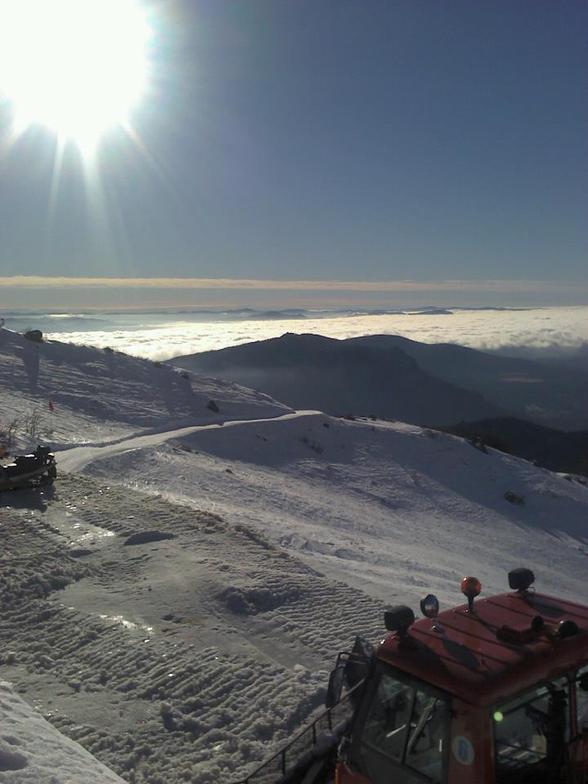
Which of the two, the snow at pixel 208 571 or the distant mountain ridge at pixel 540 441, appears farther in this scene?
the distant mountain ridge at pixel 540 441

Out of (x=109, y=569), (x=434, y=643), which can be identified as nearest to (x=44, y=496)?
(x=109, y=569)

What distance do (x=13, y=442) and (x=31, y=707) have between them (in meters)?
18.5

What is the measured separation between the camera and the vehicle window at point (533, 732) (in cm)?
455

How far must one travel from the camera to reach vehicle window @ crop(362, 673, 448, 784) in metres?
4.64

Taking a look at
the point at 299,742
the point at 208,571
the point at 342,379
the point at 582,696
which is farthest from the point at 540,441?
the point at 582,696

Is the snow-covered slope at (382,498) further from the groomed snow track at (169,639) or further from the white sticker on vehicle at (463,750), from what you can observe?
the white sticker on vehicle at (463,750)

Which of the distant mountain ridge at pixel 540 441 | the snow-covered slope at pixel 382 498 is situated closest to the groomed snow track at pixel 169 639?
the snow-covered slope at pixel 382 498

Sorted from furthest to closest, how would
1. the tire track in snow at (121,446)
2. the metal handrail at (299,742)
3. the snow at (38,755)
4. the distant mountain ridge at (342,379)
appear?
the distant mountain ridge at (342,379), the tire track in snow at (121,446), the metal handrail at (299,742), the snow at (38,755)

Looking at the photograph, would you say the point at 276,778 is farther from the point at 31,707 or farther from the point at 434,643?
the point at 31,707

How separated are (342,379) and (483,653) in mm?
177912

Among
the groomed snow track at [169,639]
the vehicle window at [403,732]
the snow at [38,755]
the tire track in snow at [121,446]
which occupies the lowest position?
the tire track in snow at [121,446]

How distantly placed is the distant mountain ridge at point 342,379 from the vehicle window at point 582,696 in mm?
149906

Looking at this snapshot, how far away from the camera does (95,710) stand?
8.41 metres

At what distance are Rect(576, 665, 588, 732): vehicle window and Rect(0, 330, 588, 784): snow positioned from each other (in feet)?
12.9
